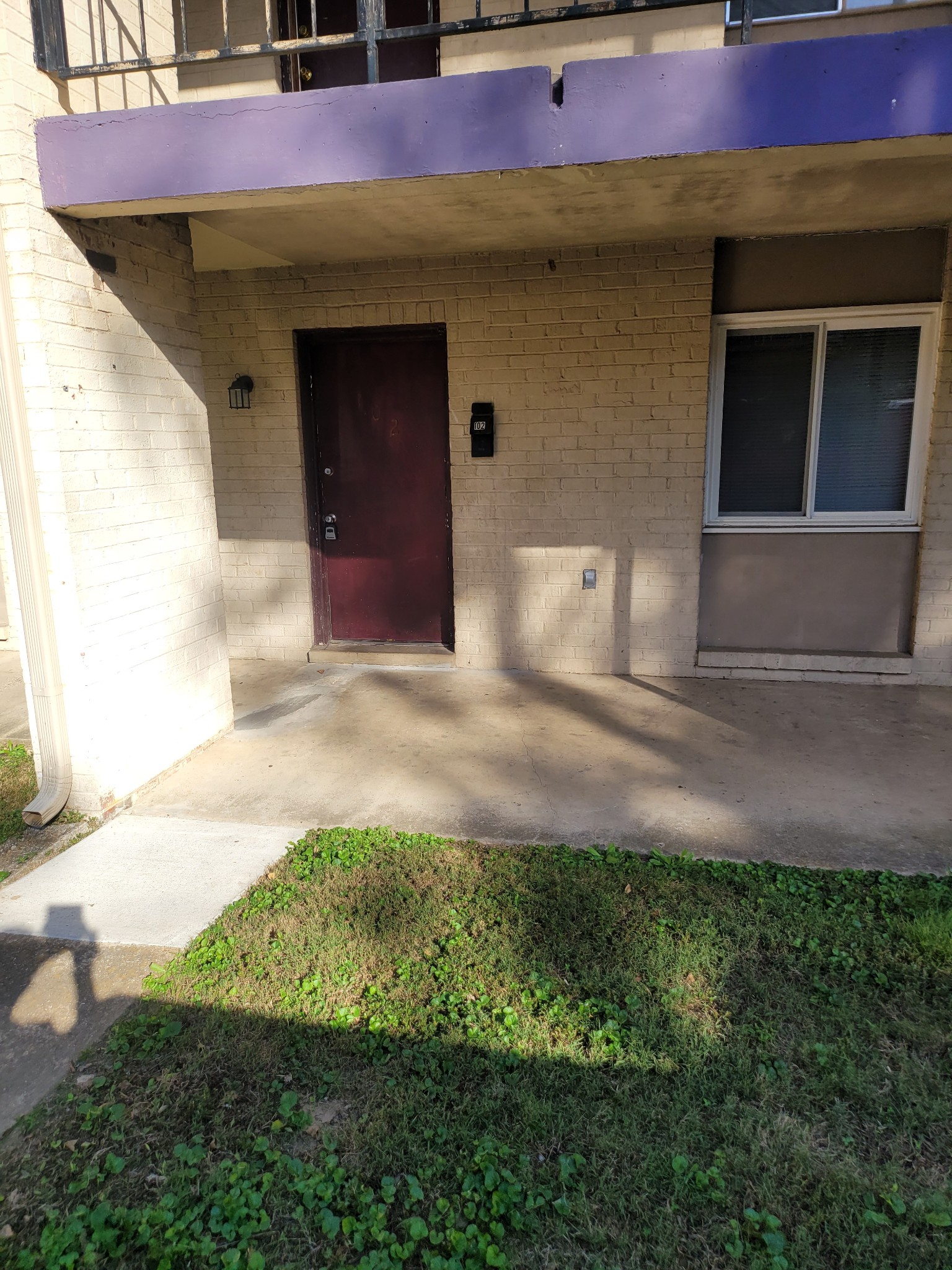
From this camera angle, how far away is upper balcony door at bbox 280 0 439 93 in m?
5.86

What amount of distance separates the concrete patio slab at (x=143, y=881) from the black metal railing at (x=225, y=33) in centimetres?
317

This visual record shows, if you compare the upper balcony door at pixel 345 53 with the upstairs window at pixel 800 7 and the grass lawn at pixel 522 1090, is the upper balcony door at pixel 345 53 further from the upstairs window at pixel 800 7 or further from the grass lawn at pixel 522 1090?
the grass lawn at pixel 522 1090

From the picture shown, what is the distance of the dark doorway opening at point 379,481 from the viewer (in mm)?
6363

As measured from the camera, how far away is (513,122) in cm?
315

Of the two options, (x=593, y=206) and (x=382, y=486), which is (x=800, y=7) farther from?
(x=382, y=486)

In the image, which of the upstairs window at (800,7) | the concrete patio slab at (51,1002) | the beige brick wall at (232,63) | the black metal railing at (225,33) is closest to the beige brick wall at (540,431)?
the beige brick wall at (232,63)

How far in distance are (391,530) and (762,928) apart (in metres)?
4.45

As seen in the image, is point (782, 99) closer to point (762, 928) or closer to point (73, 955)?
point (762, 928)

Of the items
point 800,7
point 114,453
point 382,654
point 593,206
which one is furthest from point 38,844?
point 800,7

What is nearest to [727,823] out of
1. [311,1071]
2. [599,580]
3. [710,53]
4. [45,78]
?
[311,1071]

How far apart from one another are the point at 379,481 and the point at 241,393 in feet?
4.11

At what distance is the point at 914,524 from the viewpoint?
586cm

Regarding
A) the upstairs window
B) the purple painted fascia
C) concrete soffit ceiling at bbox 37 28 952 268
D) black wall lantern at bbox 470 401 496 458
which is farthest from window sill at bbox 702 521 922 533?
the purple painted fascia

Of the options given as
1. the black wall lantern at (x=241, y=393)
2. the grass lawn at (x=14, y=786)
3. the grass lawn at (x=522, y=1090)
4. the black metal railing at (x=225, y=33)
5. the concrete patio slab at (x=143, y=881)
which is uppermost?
the black metal railing at (x=225, y=33)
